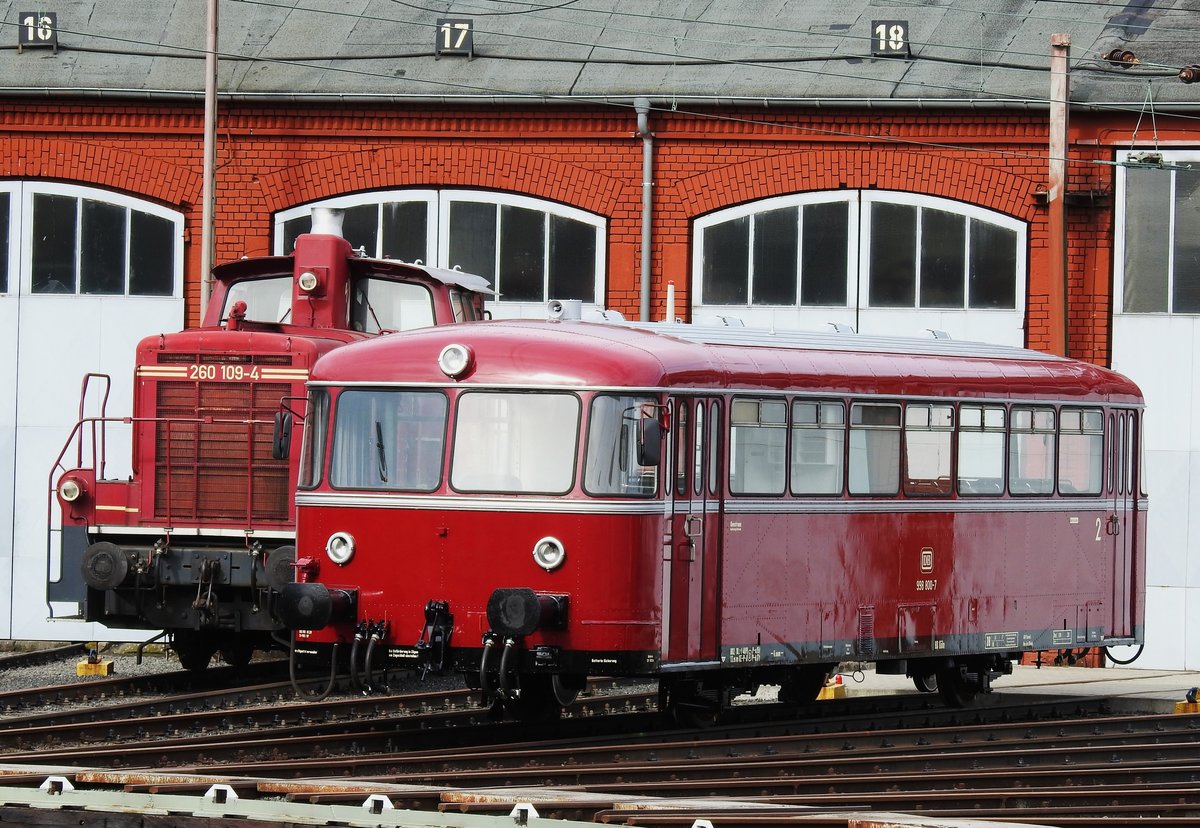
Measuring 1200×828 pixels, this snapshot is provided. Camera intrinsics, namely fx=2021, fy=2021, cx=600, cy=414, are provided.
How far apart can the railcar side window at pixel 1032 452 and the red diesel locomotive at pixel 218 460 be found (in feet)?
15.7

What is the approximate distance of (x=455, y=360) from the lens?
13039 mm

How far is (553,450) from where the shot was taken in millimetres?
12766

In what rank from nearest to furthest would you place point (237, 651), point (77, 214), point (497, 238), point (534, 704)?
point (534, 704) < point (237, 651) < point (497, 238) < point (77, 214)

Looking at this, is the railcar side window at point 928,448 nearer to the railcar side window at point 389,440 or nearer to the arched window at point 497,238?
the railcar side window at point 389,440

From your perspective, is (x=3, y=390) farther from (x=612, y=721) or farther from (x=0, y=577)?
(x=612, y=721)

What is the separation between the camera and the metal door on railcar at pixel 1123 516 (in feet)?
55.3

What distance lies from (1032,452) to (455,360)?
520 cm

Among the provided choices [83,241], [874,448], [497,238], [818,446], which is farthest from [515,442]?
[83,241]

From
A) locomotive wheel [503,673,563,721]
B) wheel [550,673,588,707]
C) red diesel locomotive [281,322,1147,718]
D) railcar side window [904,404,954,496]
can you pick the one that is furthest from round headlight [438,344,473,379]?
railcar side window [904,404,954,496]

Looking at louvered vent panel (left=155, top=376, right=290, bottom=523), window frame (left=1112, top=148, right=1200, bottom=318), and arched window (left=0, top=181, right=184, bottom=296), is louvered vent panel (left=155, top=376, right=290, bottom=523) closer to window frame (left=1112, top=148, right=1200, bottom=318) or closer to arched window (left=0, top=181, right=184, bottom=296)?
arched window (left=0, top=181, right=184, bottom=296)

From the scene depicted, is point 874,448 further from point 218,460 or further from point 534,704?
point 218,460

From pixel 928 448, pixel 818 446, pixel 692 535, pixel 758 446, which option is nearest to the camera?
pixel 692 535

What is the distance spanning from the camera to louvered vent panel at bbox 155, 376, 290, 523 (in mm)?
16281

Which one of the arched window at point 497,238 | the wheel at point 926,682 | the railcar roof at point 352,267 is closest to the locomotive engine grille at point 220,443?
the railcar roof at point 352,267
